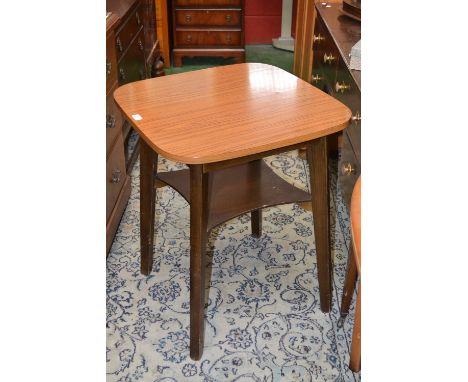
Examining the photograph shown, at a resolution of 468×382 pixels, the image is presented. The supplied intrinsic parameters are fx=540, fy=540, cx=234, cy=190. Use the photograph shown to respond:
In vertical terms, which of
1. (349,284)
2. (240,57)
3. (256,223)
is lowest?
(256,223)

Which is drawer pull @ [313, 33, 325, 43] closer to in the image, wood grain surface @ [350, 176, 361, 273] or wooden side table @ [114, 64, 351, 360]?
wooden side table @ [114, 64, 351, 360]

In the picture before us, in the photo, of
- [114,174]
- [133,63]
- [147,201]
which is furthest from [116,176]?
[133,63]

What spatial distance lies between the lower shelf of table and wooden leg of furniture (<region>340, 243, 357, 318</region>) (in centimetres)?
25

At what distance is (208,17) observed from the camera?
4441mm

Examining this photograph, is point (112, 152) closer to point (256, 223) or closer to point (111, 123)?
point (111, 123)

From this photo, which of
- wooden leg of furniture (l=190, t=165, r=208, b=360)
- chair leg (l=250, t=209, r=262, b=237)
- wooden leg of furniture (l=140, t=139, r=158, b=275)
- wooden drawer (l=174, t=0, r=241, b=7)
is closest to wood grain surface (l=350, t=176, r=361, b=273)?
wooden leg of furniture (l=190, t=165, r=208, b=360)

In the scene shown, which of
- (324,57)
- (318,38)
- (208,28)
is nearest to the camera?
(324,57)

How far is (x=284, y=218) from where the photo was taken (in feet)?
8.40

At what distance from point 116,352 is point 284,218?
1.07m

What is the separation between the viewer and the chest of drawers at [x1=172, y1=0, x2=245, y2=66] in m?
4.39

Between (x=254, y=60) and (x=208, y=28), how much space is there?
0.59 meters

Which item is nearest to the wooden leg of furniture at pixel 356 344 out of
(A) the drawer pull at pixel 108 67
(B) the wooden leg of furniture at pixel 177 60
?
(A) the drawer pull at pixel 108 67
